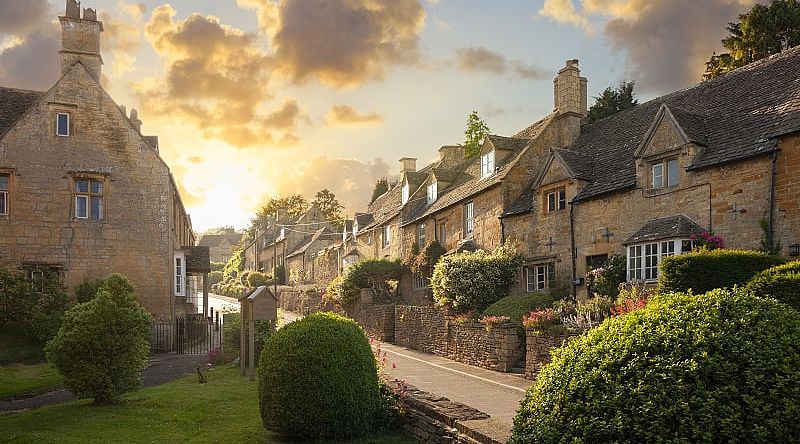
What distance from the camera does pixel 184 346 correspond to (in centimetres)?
2800

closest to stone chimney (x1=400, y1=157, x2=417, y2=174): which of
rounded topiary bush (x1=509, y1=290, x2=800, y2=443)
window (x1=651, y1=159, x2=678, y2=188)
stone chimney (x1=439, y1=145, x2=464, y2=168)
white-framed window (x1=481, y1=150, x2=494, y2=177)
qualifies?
stone chimney (x1=439, y1=145, x2=464, y2=168)

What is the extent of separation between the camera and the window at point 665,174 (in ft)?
66.2

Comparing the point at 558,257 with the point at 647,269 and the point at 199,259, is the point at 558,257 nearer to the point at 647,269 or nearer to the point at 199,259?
the point at 647,269

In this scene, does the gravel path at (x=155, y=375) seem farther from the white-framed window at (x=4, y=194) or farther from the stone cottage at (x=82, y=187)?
the white-framed window at (x=4, y=194)

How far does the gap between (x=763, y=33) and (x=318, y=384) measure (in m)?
32.6

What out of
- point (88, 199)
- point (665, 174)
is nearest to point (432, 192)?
point (88, 199)

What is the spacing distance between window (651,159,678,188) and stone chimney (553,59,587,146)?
900 centimetres

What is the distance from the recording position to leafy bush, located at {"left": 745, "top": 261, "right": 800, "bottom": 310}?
1209cm

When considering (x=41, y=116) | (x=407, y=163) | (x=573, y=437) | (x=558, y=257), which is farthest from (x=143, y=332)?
(x=407, y=163)

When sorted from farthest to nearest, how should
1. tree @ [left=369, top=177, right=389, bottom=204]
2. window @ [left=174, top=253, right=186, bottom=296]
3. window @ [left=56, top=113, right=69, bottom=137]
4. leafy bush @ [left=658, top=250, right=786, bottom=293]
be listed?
1. tree @ [left=369, top=177, right=389, bottom=204]
2. window @ [left=174, top=253, right=186, bottom=296]
3. window @ [left=56, top=113, right=69, bottom=137]
4. leafy bush @ [left=658, top=250, right=786, bottom=293]

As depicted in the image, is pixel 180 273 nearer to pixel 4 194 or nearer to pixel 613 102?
pixel 4 194

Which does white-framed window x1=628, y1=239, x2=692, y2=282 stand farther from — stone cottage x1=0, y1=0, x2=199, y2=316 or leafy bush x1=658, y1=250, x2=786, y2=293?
stone cottage x1=0, y1=0, x2=199, y2=316

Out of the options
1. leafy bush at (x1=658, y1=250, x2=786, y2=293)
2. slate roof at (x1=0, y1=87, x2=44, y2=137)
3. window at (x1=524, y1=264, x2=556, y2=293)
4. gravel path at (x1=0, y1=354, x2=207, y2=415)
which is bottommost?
gravel path at (x1=0, y1=354, x2=207, y2=415)

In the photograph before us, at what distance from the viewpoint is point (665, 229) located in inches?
761
